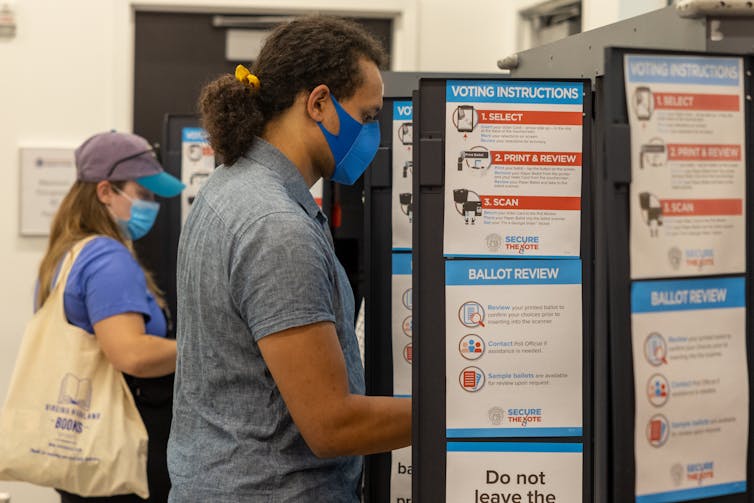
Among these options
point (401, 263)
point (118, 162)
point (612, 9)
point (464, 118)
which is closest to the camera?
point (464, 118)

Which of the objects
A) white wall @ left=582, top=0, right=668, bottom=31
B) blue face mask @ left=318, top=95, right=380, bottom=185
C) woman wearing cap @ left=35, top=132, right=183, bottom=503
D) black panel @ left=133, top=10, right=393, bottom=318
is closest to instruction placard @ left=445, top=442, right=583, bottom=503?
blue face mask @ left=318, top=95, right=380, bottom=185

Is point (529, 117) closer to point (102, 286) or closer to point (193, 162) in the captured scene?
point (102, 286)

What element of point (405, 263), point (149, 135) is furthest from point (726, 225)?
point (149, 135)

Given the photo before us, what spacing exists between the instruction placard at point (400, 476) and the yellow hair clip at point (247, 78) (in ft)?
2.44

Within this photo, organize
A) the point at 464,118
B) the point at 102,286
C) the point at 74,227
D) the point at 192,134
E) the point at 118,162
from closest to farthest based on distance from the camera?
the point at 464,118, the point at 102,286, the point at 74,227, the point at 118,162, the point at 192,134

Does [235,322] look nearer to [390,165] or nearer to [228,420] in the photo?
[228,420]

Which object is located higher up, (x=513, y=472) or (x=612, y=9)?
(x=612, y=9)

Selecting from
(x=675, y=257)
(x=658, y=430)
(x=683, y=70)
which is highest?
(x=683, y=70)

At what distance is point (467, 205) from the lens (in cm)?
133

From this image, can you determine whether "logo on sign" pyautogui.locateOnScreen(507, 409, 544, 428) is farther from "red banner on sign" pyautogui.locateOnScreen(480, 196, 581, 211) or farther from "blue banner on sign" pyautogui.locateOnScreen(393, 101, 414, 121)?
"blue banner on sign" pyautogui.locateOnScreen(393, 101, 414, 121)

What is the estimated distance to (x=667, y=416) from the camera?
1137mm

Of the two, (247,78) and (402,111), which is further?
(402,111)

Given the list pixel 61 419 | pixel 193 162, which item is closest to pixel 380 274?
pixel 61 419

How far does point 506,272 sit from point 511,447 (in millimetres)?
252
